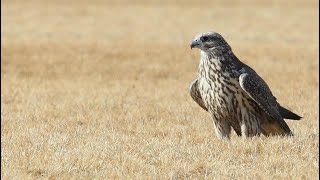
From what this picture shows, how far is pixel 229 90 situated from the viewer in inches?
405

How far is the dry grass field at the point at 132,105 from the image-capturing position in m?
8.87

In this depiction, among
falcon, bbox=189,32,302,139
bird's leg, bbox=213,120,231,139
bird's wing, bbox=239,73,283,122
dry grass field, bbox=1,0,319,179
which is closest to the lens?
dry grass field, bbox=1,0,319,179

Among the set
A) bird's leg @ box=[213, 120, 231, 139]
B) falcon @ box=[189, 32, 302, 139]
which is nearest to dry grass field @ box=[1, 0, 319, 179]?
bird's leg @ box=[213, 120, 231, 139]

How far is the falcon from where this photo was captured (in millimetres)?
10234

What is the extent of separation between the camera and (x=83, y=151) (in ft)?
30.8

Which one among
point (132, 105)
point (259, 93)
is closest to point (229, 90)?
point (259, 93)

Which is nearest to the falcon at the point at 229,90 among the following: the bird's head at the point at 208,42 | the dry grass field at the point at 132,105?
the bird's head at the point at 208,42

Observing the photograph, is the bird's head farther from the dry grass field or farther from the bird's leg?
the dry grass field

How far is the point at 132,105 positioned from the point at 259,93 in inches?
221

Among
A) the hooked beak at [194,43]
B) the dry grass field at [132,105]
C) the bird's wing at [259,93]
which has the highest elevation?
the hooked beak at [194,43]

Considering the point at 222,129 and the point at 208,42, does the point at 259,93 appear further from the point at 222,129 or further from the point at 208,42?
the point at 208,42

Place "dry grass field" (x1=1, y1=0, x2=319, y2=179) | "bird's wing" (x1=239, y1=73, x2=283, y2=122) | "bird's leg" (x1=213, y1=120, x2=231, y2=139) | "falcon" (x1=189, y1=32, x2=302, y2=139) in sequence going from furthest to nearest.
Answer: "bird's leg" (x1=213, y1=120, x2=231, y2=139) → "falcon" (x1=189, y1=32, x2=302, y2=139) → "bird's wing" (x1=239, y1=73, x2=283, y2=122) → "dry grass field" (x1=1, y1=0, x2=319, y2=179)

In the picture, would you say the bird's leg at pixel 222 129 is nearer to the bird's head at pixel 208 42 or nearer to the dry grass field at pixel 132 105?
the dry grass field at pixel 132 105

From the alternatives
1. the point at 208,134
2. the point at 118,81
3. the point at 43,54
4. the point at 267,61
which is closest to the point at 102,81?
the point at 118,81
